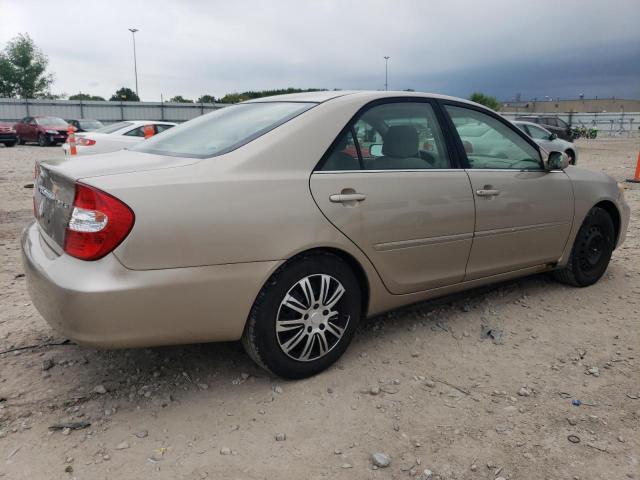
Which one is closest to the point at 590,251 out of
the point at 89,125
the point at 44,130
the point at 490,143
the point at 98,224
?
the point at 490,143

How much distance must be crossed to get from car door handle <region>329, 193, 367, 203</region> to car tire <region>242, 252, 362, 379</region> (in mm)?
290

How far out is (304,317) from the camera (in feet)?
8.96

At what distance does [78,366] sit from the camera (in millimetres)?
2959

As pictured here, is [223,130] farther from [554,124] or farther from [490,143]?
[554,124]

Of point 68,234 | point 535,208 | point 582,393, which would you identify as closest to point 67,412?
point 68,234

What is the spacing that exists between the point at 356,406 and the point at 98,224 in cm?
149

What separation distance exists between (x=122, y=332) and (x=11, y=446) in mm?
686

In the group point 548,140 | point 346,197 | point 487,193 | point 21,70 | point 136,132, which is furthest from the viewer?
point 21,70

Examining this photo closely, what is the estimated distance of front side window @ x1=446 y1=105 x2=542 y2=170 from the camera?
3537 mm

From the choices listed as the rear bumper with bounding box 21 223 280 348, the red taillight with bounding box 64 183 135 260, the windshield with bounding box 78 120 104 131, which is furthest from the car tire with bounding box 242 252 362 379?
the windshield with bounding box 78 120 104 131

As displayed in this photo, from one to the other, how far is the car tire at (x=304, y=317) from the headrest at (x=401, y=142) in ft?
2.52

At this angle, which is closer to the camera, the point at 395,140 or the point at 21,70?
the point at 395,140

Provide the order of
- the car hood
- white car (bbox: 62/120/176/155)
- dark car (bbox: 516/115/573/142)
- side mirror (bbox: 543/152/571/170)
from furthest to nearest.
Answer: dark car (bbox: 516/115/573/142), white car (bbox: 62/120/176/155), side mirror (bbox: 543/152/571/170), the car hood

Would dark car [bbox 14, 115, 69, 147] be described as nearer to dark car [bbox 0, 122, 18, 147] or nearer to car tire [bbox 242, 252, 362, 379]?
dark car [bbox 0, 122, 18, 147]
